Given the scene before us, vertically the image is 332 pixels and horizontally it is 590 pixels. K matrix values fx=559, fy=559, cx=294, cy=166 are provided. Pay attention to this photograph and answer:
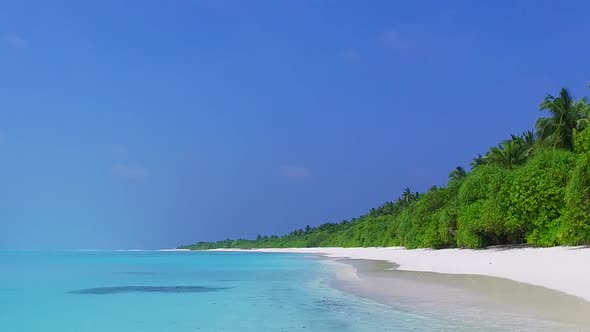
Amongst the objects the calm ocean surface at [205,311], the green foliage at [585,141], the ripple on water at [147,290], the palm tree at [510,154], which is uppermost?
the palm tree at [510,154]

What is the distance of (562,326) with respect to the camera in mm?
9648

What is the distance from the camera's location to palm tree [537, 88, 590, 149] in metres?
46.2

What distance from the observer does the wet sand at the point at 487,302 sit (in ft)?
33.8

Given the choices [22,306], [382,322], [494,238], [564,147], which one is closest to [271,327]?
[382,322]

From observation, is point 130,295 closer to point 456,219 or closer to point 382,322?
point 382,322

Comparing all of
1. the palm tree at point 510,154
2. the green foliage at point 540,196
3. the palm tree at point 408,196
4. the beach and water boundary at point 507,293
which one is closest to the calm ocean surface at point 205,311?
the beach and water boundary at point 507,293

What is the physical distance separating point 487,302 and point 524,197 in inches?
882

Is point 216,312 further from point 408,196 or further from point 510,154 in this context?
point 408,196

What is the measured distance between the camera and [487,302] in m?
13.5

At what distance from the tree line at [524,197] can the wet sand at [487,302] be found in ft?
32.2

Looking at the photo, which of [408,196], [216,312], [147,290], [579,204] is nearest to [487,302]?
[216,312]

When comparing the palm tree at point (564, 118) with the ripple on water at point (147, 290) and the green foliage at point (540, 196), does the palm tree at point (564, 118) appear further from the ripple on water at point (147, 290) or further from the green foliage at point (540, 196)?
the ripple on water at point (147, 290)

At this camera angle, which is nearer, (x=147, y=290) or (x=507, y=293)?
(x=507, y=293)

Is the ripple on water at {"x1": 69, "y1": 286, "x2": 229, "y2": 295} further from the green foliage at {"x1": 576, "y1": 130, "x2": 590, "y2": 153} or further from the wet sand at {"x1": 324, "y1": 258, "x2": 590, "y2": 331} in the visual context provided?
the green foliage at {"x1": 576, "y1": 130, "x2": 590, "y2": 153}
